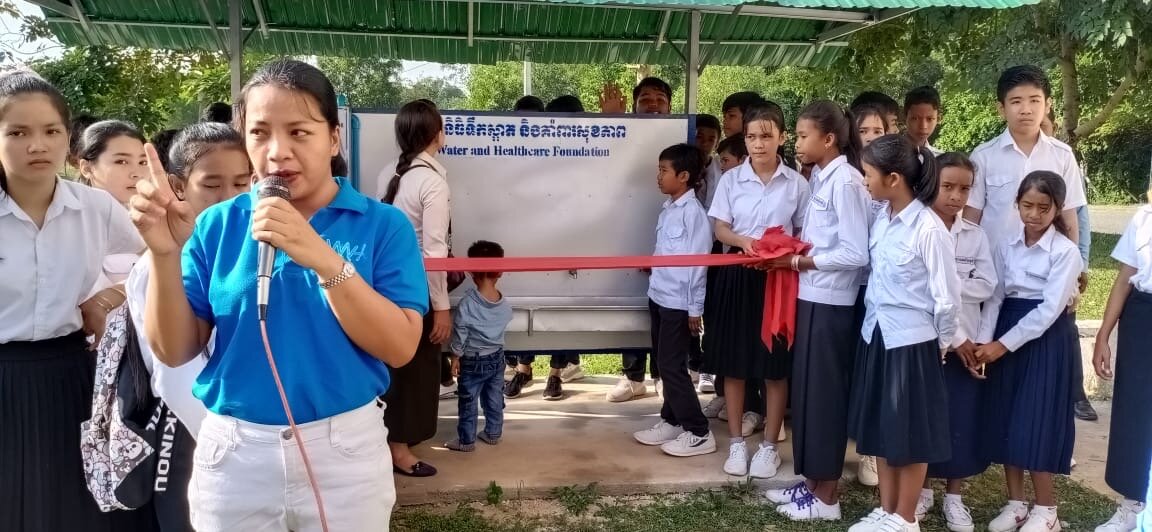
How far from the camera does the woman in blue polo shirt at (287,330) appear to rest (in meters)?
1.67

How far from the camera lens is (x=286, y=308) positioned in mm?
1717

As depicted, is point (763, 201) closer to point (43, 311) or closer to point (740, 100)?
point (740, 100)

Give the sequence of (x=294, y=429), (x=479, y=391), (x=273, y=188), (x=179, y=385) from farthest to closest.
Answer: (x=479, y=391), (x=179, y=385), (x=294, y=429), (x=273, y=188)

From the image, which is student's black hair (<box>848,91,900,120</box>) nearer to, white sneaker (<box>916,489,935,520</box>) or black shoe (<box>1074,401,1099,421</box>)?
white sneaker (<box>916,489,935,520</box>)

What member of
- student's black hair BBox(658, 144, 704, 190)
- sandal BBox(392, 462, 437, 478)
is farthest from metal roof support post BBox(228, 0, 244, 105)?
student's black hair BBox(658, 144, 704, 190)

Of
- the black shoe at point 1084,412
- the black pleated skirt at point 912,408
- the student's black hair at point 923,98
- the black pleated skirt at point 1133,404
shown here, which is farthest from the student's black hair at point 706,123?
the black shoe at point 1084,412

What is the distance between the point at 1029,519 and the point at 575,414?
106 inches

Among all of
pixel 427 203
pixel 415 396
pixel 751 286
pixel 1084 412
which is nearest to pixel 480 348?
pixel 415 396

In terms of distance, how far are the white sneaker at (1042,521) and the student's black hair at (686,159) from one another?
2.28 metres

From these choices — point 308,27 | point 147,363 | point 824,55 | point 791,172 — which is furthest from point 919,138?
point 308,27

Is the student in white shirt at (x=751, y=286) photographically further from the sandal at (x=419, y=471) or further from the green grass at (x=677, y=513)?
the sandal at (x=419, y=471)

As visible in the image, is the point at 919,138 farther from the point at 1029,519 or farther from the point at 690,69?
the point at 1029,519

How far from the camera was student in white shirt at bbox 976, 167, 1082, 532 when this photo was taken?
11.7 feet

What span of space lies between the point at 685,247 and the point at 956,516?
1.85 m
